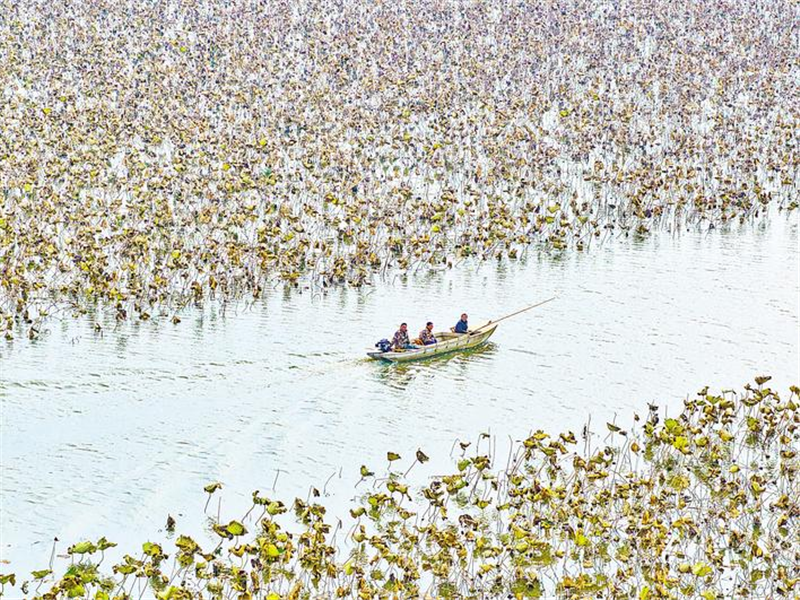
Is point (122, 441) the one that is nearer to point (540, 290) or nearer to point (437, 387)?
point (437, 387)

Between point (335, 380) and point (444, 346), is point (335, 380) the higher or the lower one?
the lower one

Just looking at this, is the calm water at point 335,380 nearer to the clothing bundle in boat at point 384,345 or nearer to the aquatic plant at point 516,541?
the clothing bundle in boat at point 384,345

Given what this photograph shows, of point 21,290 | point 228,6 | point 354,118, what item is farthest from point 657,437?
point 228,6

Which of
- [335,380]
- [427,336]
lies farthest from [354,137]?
[335,380]

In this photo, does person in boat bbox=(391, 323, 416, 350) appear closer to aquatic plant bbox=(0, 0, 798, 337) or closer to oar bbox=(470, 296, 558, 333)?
oar bbox=(470, 296, 558, 333)

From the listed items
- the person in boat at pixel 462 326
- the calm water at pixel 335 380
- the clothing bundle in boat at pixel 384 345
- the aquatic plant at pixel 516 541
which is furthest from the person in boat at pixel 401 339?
the aquatic plant at pixel 516 541

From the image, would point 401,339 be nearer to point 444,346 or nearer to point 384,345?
point 384,345
